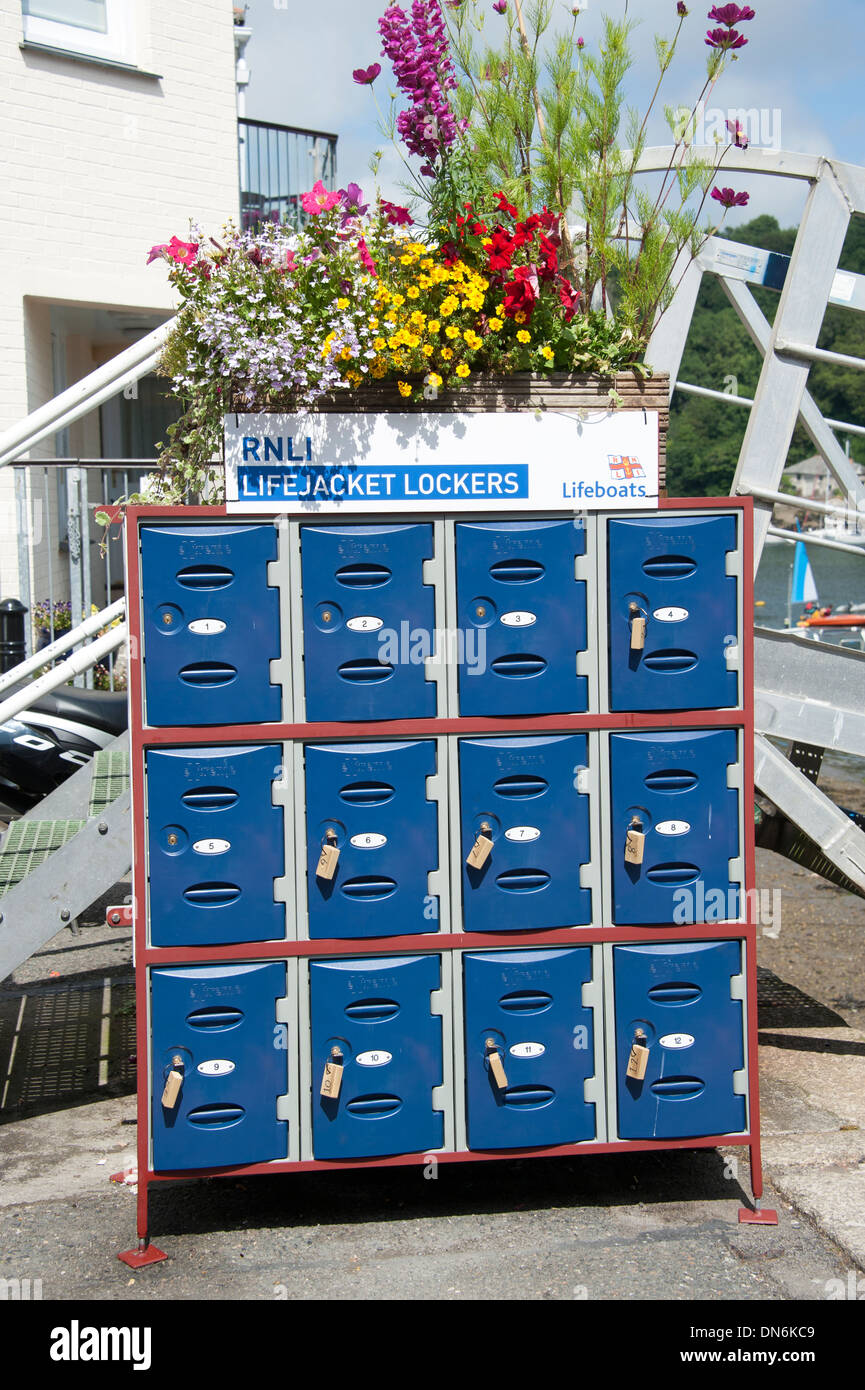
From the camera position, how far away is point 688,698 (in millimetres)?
4234

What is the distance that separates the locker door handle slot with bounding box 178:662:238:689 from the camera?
3.99m

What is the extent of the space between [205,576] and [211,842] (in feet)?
2.60

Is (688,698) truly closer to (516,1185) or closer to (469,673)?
(469,673)

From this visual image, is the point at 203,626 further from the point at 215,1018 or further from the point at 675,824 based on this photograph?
the point at 675,824

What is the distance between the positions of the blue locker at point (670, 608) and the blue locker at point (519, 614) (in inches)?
5.0

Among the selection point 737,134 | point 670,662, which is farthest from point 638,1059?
point 737,134

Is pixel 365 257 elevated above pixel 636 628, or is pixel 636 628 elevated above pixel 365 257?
pixel 365 257

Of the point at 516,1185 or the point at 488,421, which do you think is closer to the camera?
the point at 488,421

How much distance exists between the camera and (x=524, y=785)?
419 cm

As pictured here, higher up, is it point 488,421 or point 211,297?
point 211,297

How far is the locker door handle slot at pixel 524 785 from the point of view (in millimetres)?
4176

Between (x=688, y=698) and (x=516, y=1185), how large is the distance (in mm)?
1740
